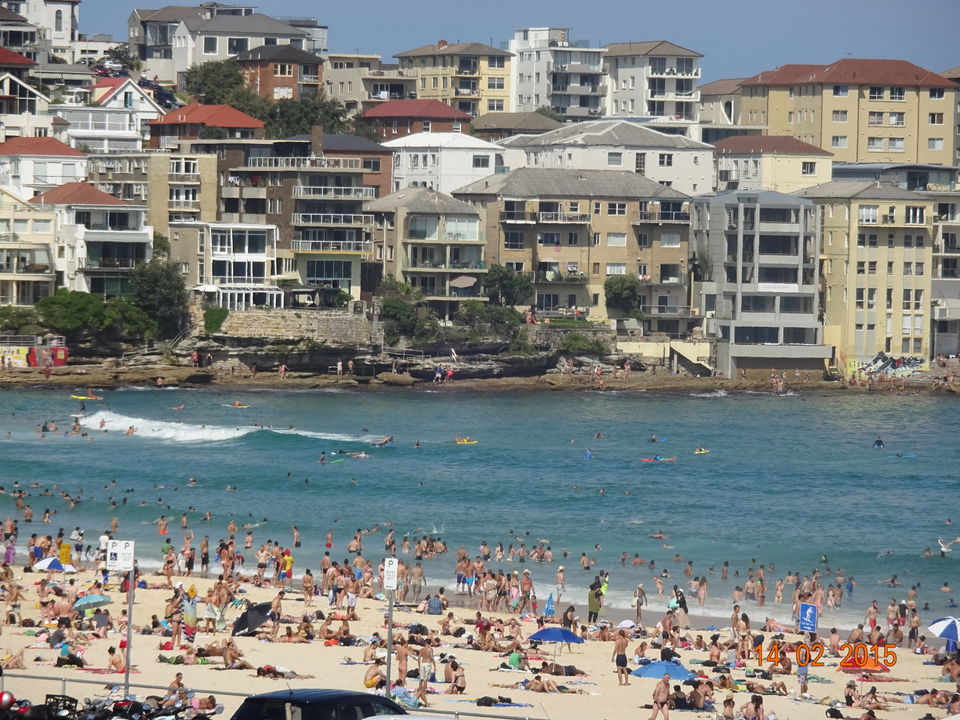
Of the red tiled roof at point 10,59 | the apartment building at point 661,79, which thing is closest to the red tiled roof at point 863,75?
the apartment building at point 661,79

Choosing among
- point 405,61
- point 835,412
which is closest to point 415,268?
point 835,412

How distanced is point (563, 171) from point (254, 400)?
2477 centimetres

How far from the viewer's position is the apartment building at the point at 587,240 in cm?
9356

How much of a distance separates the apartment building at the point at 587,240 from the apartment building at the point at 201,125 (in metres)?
12.2

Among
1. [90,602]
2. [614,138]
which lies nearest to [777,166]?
[614,138]

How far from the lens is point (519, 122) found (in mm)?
116188

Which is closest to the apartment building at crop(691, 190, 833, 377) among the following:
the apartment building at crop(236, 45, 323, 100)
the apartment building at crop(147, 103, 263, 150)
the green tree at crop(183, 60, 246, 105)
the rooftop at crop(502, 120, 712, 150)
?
the rooftop at crop(502, 120, 712, 150)

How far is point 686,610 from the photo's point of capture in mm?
42375

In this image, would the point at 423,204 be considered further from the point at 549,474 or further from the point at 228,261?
the point at 549,474

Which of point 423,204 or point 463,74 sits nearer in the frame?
point 423,204

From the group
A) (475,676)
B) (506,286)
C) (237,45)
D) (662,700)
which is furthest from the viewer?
(237,45)

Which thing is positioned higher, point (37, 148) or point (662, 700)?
point (37, 148)

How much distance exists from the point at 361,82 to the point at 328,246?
1555 inches

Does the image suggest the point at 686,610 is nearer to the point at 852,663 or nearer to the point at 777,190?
the point at 852,663
